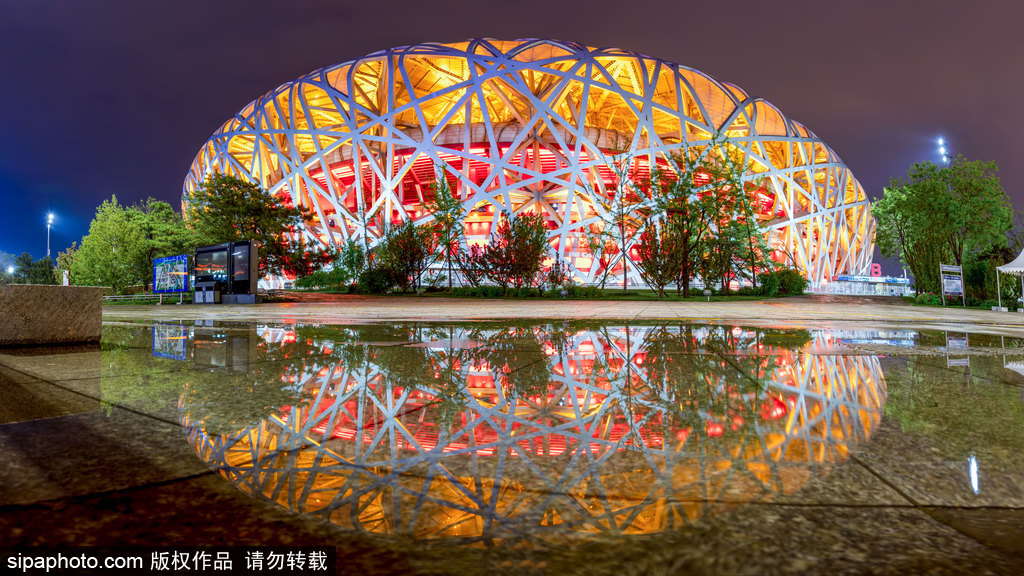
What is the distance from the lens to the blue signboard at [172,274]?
19.4 meters

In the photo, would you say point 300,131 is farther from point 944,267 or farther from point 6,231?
point 6,231

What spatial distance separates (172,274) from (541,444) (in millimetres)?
23436

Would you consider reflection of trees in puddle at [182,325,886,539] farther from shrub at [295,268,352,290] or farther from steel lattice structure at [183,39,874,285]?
steel lattice structure at [183,39,874,285]

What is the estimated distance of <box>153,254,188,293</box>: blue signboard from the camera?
63.5ft

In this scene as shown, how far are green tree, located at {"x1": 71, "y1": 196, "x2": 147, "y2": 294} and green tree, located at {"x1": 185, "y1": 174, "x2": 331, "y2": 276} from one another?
28.5 feet

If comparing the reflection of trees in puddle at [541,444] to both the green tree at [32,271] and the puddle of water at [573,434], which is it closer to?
the puddle of water at [573,434]

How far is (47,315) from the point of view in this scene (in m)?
4.26

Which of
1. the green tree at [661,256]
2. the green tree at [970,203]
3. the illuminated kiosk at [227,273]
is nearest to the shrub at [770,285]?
the green tree at [661,256]

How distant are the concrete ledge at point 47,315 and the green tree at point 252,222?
63.0ft

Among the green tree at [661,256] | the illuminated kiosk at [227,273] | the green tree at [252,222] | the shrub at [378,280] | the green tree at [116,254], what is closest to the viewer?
the illuminated kiosk at [227,273]

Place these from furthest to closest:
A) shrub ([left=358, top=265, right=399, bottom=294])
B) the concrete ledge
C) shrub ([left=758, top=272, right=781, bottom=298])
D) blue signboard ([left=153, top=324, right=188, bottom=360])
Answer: shrub ([left=358, top=265, right=399, bottom=294])
shrub ([left=758, top=272, right=781, bottom=298])
the concrete ledge
blue signboard ([left=153, top=324, right=188, bottom=360])

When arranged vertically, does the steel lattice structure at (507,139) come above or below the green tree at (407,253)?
above

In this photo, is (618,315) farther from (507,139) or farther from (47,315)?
(507,139)

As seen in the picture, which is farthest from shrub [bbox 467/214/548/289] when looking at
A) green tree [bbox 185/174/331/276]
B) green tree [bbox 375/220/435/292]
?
green tree [bbox 185/174/331/276]
